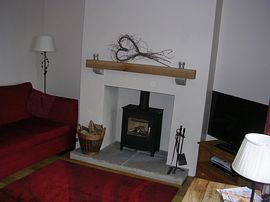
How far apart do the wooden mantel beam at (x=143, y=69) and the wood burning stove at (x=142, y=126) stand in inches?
16.9

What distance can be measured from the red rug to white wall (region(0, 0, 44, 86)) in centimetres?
159

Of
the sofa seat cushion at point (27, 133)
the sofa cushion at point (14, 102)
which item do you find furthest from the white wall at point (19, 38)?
the sofa seat cushion at point (27, 133)

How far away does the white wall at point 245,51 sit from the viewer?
320 centimetres

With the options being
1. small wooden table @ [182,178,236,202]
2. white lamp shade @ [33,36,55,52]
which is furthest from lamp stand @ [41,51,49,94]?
small wooden table @ [182,178,236,202]

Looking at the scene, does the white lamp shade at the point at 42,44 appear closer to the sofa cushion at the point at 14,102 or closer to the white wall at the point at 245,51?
the sofa cushion at the point at 14,102

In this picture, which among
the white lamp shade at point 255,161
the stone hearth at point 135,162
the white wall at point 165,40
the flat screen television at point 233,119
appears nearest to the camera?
the white lamp shade at point 255,161

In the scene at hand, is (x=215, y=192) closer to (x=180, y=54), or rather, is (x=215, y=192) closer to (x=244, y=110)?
(x=244, y=110)

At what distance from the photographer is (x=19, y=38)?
4297 mm

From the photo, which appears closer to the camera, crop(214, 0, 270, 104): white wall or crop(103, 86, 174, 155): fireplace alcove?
crop(214, 0, 270, 104): white wall

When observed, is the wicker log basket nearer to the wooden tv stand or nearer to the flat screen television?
the wooden tv stand

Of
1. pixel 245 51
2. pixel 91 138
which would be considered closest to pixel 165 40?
pixel 245 51

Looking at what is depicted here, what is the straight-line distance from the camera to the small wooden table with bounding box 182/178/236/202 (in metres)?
1.80

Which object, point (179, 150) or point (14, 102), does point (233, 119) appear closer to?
point (179, 150)

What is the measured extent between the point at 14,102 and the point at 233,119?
109 inches
